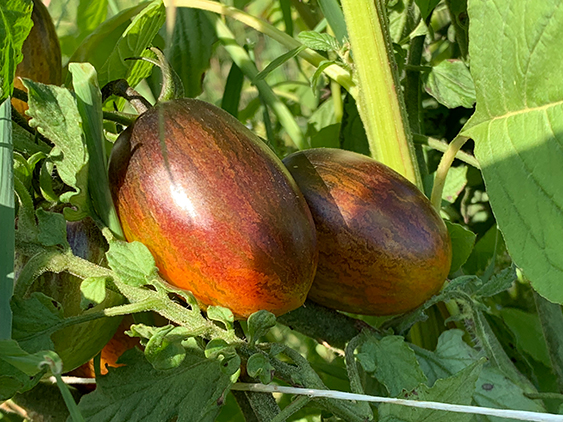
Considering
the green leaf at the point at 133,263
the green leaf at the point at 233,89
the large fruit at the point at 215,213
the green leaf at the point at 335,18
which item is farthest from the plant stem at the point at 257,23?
the green leaf at the point at 133,263

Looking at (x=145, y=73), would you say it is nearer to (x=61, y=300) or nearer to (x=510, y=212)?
(x=61, y=300)

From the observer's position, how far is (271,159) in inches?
Result: 19.3

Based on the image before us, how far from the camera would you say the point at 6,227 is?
1.32 ft

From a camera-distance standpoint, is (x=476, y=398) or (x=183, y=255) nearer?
(x=183, y=255)

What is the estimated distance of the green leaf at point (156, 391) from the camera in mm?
466

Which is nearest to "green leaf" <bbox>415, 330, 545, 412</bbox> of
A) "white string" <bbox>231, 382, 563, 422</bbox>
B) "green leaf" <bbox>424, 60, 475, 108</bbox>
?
"white string" <bbox>231, 382, 563, 422</bbox>

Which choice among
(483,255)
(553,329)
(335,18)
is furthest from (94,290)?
(483,255)

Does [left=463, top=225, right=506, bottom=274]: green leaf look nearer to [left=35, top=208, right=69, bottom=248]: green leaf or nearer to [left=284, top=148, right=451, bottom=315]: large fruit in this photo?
[left=284, top=148, right=451, bottom=315]: large fruit

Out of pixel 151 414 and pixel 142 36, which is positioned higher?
pixel 142 36

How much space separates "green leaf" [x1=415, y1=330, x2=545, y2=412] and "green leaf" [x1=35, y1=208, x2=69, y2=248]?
1.13ft

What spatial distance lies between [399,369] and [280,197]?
176 millimetres

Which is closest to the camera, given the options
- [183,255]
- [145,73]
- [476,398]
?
[183,255]

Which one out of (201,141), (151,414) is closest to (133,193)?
(201,141)

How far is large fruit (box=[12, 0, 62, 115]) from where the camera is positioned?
2.05ft
